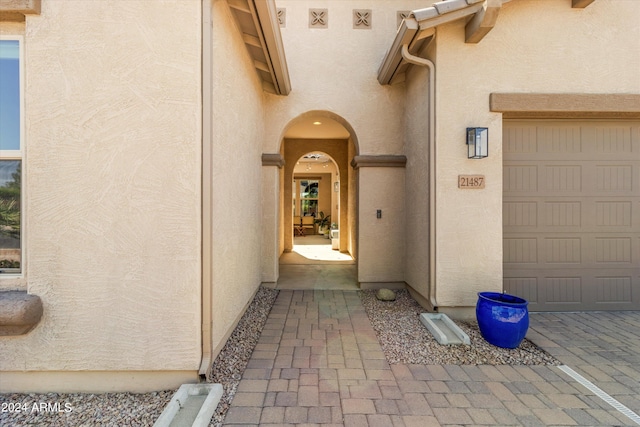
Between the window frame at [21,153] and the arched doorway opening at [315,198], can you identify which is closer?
the window frame at [21,153]

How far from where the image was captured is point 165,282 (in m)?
2.39

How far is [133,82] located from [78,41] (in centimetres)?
54

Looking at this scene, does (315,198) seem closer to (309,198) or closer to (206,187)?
(309,198)

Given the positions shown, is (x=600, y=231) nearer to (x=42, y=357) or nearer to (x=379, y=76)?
(x=379, y=76)

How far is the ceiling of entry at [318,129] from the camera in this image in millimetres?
6726

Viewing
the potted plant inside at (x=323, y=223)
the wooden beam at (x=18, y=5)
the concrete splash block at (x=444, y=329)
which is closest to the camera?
the wooden beam at (x=18, y=5)

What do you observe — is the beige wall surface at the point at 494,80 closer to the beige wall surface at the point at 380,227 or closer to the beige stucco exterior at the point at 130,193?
the beige wall surface at the point at 380,227

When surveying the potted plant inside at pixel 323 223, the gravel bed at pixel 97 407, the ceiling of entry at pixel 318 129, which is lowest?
the gravel bed at pixel 97 407

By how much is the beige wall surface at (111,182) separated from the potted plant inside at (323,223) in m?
11.6

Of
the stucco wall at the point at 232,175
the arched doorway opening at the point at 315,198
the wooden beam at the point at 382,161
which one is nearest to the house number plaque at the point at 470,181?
the wooden beam at the point at 382,161

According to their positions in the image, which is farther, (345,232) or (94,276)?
(345,232)

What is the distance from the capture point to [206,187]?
97.7 inches

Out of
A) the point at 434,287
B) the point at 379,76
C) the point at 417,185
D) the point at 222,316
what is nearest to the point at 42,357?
the point at 222,316

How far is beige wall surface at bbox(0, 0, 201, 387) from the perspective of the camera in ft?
7.76
